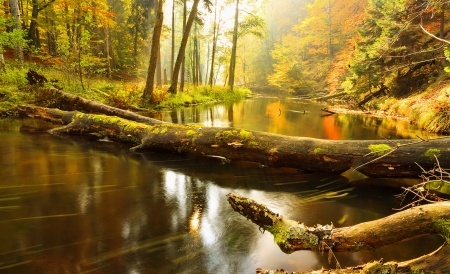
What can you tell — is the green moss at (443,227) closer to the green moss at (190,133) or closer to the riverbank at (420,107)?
the green moss at (190,133)

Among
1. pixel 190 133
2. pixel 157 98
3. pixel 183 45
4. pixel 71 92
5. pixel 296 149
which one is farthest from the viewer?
pixel 183 45

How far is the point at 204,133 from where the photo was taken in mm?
6043

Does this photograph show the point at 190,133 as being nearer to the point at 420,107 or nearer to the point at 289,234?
the point at 289,234

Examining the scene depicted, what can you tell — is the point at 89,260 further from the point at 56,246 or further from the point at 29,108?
the point at 29,108

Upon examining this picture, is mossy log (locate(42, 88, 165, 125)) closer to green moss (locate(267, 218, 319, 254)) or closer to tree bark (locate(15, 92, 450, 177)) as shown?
tree bark (locate(15, 92, 450, 177))

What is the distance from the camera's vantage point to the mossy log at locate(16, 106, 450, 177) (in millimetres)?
4406

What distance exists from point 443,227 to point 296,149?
3.26 meters

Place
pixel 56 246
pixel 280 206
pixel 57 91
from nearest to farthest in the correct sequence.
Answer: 1. pixel 56 246
2. pixel 280 206
3. pixel 57 91

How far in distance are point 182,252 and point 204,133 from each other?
3457 millimetres

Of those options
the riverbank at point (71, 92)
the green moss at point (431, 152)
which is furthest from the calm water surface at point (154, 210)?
the riverbank at point (71, 92)

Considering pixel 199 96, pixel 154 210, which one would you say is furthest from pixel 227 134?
pixel 199 96

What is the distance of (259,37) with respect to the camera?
2444 cm

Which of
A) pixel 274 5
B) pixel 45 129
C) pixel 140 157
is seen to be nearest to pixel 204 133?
pixel 140 157

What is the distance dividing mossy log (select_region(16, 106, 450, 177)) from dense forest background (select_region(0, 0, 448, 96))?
1485 mm
